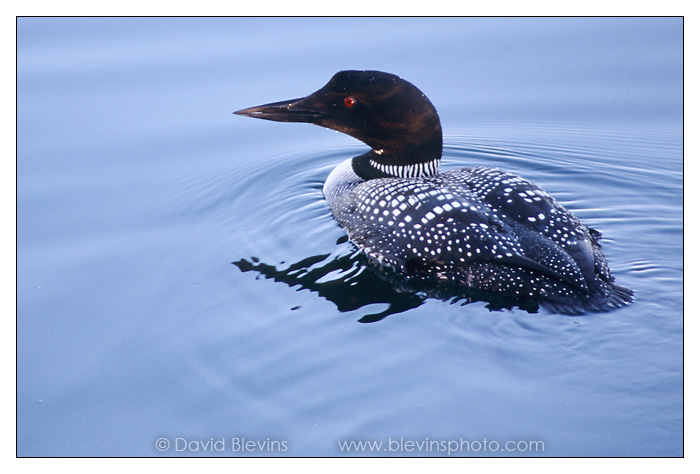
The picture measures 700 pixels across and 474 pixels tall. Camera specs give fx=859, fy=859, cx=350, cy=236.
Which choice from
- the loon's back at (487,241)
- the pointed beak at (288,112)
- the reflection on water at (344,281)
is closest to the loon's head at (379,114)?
the pointed beak at (288,112)

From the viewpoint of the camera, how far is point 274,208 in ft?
14.4

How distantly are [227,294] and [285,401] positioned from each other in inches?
30.6

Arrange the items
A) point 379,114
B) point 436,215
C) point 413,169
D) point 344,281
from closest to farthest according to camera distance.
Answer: point 436,215, point 344,281, point 379,114, point 413,169

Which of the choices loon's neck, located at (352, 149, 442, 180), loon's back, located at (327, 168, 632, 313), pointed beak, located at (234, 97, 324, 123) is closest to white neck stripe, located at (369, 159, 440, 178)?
loon's neck, located at (352, 149, 442, 180)

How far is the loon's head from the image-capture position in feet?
13.2

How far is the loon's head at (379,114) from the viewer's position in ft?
13.2

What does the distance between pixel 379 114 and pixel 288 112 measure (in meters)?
0.49

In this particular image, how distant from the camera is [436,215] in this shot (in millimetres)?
3566

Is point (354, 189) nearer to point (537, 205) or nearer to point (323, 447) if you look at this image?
point (537, 205)

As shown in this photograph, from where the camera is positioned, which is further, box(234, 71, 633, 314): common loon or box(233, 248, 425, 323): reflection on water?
box(233, 248, 425, 323): reflection on water

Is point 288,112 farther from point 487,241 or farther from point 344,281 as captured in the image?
point 487,241

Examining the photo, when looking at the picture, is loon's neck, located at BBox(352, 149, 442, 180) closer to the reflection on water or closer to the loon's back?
the loon's back

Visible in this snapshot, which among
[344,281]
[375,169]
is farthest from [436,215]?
[375,169]

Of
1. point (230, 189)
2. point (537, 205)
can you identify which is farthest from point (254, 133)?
point (537, 205)
